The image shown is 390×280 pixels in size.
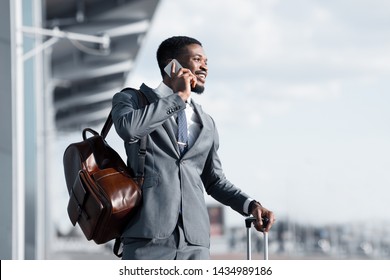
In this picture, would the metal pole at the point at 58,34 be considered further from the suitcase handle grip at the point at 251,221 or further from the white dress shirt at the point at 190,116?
the suitcase handle grip at the point at 251,221

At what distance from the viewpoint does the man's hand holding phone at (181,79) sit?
428cm

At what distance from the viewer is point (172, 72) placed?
4359 mm

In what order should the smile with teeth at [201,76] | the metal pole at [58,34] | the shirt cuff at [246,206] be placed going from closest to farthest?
1. the smile with teeth at [201,76]
2. the shirt cuff at [246,206]
3. the metal pole at [58,34]

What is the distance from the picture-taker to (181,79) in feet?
14.1

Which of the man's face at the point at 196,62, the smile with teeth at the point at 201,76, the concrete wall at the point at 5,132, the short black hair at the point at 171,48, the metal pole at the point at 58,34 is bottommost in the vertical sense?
the smile with teeth at the point at 201,76

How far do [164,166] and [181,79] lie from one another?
33 cm

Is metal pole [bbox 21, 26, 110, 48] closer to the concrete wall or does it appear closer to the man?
the concrete wall

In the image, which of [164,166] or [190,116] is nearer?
[164,166]

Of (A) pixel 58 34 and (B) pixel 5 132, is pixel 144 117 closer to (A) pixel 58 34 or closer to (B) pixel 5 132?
(B) pixel 5 132

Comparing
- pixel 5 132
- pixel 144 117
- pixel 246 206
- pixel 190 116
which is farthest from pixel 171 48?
pixel 5 132

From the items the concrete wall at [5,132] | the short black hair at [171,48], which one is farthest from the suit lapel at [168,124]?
the concrete wall at [5,132]

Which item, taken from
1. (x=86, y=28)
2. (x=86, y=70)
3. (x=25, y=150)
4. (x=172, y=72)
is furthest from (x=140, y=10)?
(x=172, y=72)

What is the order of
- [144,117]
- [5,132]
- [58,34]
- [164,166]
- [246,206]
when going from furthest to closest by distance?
[58,34]
[5,132]
[246,206]
[164,166]
[144,117]
